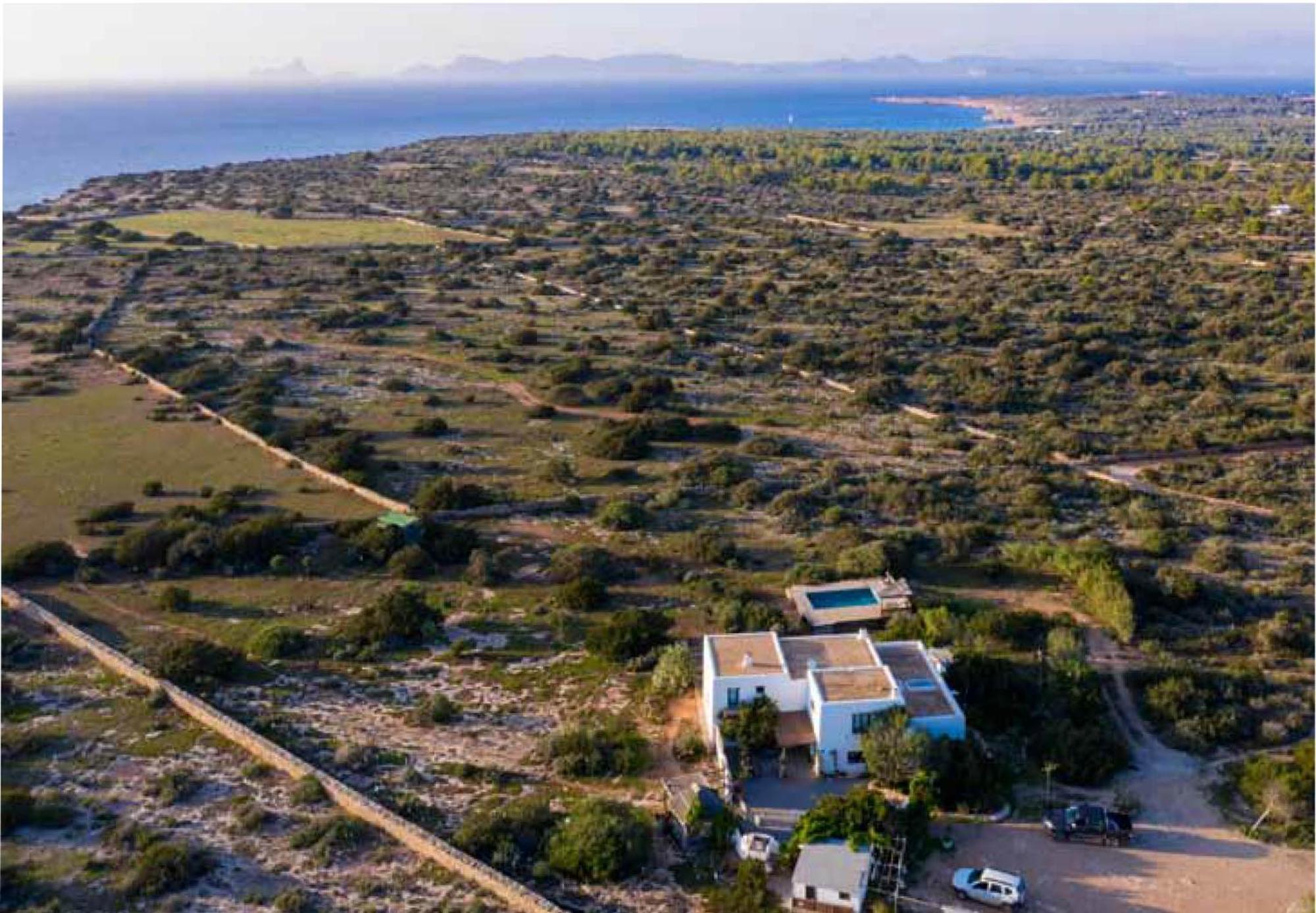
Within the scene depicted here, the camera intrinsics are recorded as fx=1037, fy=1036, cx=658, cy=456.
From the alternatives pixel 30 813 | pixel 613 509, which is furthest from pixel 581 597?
pixel 30 813

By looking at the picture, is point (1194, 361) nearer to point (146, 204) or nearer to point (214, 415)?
point (214, 415)

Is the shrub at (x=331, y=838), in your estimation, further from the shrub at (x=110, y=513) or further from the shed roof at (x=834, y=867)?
the shrub at (x=110, y=513)

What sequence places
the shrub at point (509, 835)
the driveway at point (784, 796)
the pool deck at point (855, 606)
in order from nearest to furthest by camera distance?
the shrub at point (509, 835) → the driveway at point (784, 796) → the pool deck at point (855, 606)

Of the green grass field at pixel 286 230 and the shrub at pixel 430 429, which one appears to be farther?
the green grass field at pixel 286 230

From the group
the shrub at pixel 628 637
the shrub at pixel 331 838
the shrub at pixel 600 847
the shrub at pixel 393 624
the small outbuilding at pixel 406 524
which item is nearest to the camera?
the shrub at pixel 600 847

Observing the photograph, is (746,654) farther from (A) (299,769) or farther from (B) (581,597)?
(A) (299,769)

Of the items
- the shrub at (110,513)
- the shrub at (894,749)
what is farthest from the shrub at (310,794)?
the shrub at (110,513)

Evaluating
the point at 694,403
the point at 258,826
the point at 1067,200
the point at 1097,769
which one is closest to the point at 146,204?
the point at 694,403
